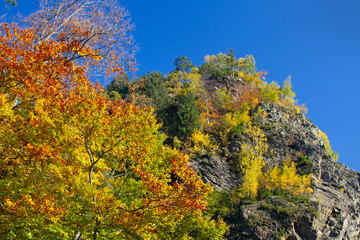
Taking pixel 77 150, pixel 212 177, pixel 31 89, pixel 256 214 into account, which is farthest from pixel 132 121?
pixel 212 177

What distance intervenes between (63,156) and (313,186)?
21835 mm

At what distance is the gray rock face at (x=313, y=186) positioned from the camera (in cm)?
1816

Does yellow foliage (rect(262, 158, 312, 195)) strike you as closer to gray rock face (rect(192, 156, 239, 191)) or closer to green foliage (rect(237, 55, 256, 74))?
gray rock face (rect(192, 156, 239, 191))

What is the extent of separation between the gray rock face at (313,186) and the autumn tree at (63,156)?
13.1m

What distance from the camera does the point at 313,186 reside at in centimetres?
2289

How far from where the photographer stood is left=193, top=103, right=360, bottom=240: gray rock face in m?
18.2

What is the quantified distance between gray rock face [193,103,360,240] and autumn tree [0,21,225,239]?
516 inches


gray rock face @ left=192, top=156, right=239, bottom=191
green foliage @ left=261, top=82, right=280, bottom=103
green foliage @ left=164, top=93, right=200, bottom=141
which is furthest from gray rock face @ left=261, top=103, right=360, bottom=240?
green foliage @ left=164, top=93, right=200, bottom=141

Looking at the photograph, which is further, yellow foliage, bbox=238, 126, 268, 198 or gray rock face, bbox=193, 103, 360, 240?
yellow foliage, bbox=238, 126, 268, 198

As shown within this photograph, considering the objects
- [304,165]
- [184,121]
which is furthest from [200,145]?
[304,165]

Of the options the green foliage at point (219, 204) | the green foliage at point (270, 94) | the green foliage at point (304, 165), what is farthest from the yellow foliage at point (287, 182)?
the green foliage at point (270, 94)

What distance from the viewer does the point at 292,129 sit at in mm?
30469

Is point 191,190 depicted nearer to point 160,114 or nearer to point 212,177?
point 212,177

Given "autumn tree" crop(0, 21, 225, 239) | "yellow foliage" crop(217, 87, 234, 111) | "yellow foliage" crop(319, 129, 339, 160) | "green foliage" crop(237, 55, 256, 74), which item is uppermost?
"green foliage" crop(237, 55, 256, 74)
